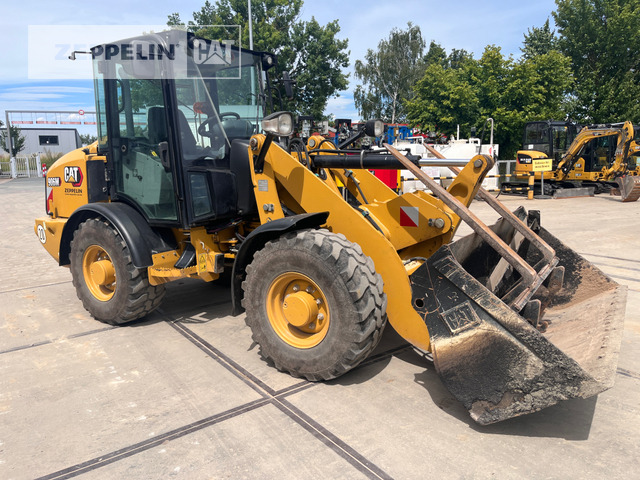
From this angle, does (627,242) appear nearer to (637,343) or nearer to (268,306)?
(637,343)

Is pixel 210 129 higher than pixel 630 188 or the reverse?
higher

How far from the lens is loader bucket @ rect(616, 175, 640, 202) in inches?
619

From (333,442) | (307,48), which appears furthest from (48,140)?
(333,442)

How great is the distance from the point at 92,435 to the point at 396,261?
87.4 inches

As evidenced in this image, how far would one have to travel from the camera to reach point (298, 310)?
11.4 feet

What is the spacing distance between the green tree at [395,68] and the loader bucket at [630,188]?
98.4 ft

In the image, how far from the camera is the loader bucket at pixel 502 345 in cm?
259

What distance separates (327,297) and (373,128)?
179cm

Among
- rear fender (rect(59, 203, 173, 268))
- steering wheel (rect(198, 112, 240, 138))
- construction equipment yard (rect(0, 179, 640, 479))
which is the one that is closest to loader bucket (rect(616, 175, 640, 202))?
construction equipment yard (rect(0, 179, 640, 479))

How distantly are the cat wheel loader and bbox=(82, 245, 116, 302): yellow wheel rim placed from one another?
0.02 m

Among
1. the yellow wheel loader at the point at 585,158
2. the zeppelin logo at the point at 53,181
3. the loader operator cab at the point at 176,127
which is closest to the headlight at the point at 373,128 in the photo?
the loader operator cab at the point at 176,127

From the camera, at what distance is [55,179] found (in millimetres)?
5672

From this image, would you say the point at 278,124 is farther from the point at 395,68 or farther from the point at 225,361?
the point at 395,68

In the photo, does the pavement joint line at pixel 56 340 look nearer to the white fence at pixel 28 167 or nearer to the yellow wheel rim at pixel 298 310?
the yellow wheel rim at pixel 298 310
